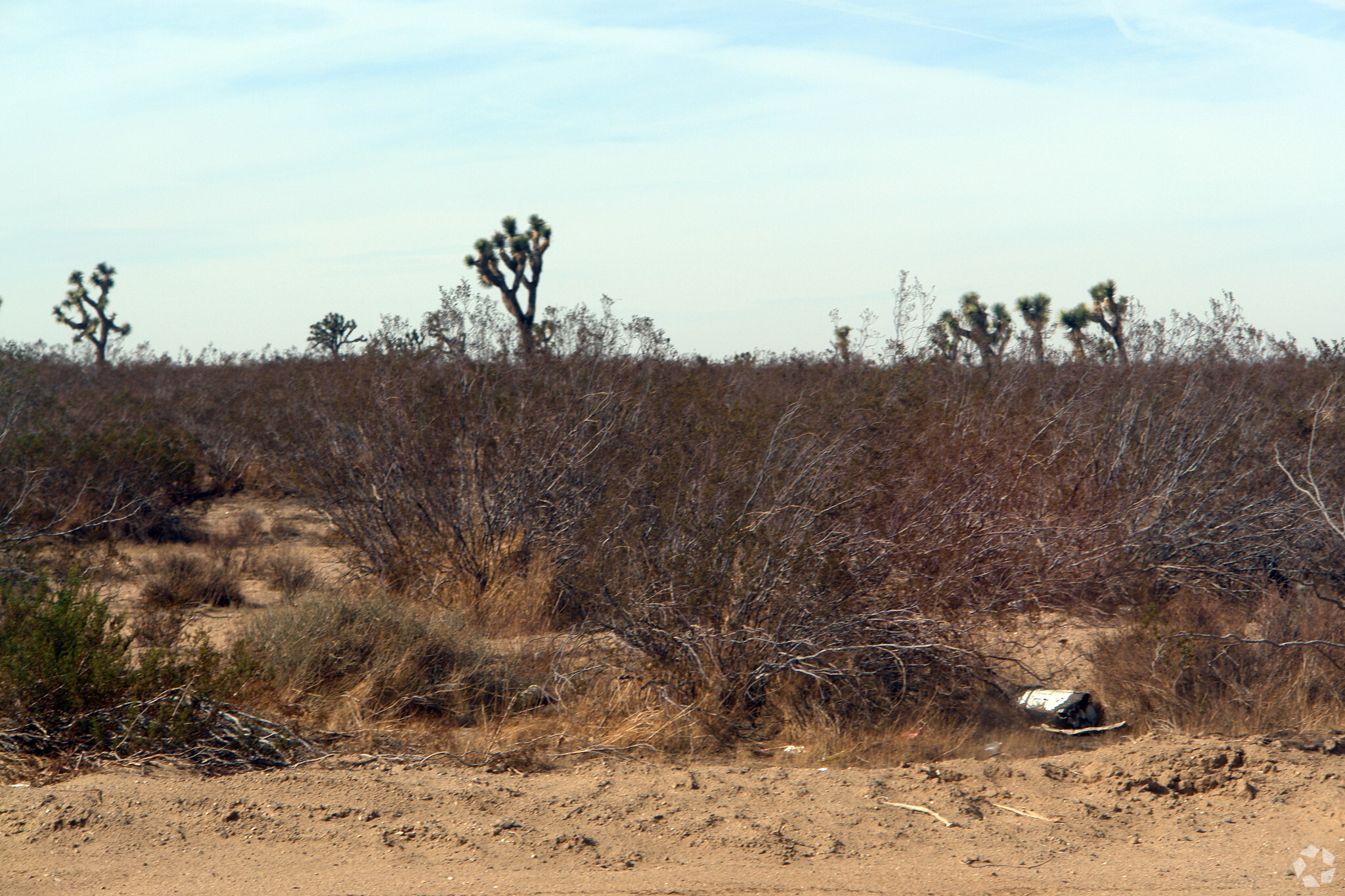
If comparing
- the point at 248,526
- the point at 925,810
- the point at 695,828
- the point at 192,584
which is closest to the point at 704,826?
the point at 695,828

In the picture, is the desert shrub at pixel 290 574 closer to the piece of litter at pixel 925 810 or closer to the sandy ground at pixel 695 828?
the sandy ground at pixel 695 828

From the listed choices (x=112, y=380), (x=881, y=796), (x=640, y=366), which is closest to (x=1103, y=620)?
(x=881, y=796)

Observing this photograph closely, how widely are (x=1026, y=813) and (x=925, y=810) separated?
469mm

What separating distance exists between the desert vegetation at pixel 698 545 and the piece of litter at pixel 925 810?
2.88 feet

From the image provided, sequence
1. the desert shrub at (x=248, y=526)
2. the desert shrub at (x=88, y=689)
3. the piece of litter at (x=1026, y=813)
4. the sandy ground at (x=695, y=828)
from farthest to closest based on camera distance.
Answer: the desert shrub at (x=248, y=526), the desert shrub at (x=88, y=689), the piece of litter at (x=1026, y=813), the sandy ground at (x=695, y=828)

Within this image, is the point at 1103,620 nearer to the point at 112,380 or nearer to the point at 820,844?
the point at 820,844

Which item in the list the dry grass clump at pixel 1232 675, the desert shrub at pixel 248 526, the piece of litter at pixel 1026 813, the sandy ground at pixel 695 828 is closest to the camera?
the sandy ground at pixel 695 828

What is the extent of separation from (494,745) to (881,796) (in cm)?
203

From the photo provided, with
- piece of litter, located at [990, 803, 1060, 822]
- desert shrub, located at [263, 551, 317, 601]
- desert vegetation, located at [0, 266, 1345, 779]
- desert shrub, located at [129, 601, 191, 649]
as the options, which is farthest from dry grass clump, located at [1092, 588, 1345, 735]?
desert shrub, located at [263, 551, 317, 601]

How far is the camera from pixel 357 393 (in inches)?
391

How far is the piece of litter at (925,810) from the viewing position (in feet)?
15.4

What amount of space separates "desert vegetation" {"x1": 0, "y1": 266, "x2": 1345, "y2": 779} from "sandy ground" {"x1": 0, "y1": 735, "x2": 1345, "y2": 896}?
0.57 m

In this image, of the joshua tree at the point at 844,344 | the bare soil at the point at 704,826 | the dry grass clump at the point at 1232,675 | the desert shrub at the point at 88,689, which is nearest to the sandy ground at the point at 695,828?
the bare soil at the point at 704,826

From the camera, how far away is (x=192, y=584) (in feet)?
30.4
